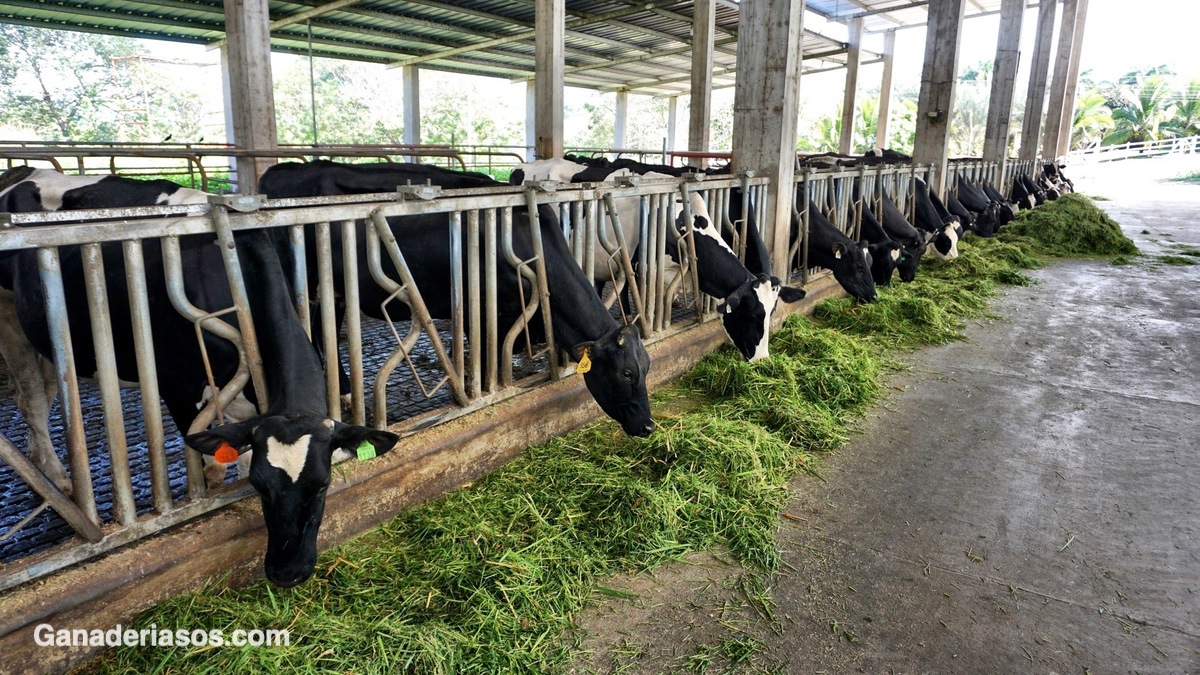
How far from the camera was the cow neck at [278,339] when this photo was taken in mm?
2881

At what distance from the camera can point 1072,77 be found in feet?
95.0

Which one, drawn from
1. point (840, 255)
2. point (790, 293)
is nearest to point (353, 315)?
point (790, 293)

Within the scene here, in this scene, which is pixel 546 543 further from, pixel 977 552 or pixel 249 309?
pixel 977 552

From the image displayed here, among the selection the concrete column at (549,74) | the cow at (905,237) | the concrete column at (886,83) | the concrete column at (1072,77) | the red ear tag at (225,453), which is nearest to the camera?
the red ear tag at (225,453)

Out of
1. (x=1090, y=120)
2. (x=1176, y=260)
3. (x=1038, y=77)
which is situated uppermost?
(x=1090, y=120)

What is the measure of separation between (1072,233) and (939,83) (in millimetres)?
3806

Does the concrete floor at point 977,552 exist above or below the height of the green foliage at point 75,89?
below

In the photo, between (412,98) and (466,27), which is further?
(412,98)

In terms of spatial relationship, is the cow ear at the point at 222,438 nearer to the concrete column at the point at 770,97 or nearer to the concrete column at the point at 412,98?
the concrete column at the point at 770,97

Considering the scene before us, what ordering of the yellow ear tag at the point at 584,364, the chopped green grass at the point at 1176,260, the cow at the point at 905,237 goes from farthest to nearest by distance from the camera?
the chopped green grass at the point at 1176,260
the cow at the point at 905,237
the yellow ear tag at the point at 584,364

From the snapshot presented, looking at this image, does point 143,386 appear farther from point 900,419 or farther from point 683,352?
point 900,419

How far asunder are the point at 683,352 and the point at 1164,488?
3125mm

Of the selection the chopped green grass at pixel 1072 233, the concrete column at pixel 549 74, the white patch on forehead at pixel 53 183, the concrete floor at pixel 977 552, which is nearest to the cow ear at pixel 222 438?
the concrete floor at pixel 977 552

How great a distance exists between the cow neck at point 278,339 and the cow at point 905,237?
8108mm
